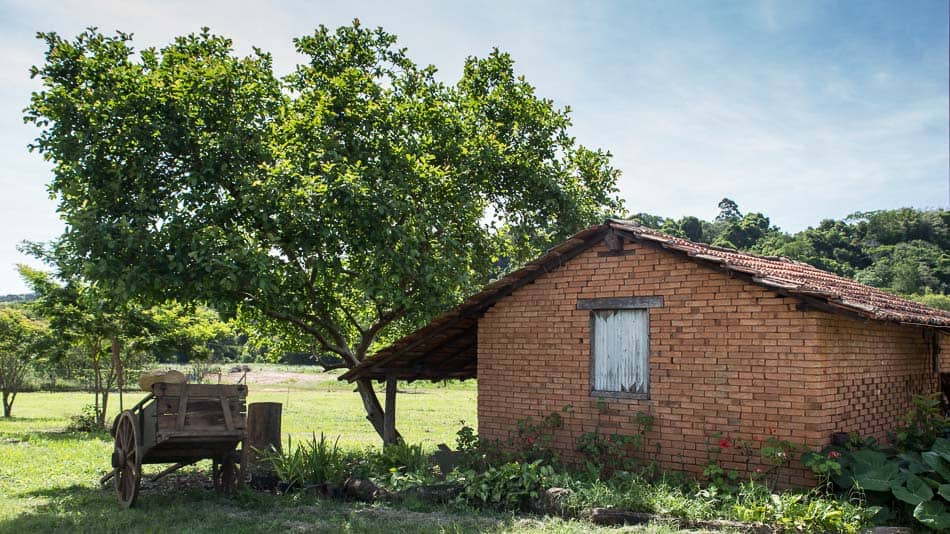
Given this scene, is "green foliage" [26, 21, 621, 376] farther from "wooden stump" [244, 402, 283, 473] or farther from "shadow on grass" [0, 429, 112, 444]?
"shadow on grass" [0, 429, 112, 444]

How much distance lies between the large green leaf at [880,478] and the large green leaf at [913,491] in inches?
3.6

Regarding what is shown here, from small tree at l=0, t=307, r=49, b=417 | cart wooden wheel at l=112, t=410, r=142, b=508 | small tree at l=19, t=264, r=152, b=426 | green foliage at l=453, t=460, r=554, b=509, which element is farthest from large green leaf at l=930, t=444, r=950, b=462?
small tree at l=0, t=307, r=49, b=417

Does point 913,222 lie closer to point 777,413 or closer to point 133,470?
point 777,413

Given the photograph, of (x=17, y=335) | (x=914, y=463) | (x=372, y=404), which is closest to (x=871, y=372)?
(x=914, y=463)

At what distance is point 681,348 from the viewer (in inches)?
404

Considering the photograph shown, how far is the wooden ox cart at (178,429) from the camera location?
9750mm

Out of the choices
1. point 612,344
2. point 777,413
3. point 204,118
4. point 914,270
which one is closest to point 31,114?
point 204,118

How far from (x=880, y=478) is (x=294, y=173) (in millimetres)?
9346

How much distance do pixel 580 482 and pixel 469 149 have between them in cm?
771

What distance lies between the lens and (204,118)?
12422 millimetres

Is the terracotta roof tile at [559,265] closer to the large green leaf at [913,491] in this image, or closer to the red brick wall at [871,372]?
the red brick wall at [871,372]

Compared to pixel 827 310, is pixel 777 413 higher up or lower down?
lower down

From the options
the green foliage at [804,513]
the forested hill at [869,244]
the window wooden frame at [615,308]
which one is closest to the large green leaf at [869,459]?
the green foliage at [804,513]

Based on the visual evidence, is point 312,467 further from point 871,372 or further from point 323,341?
point 871,372
